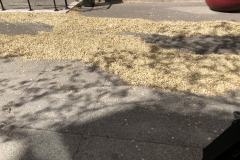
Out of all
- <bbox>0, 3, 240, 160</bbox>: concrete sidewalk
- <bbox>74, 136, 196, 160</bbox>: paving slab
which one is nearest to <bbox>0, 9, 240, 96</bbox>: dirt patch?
<bbox>0, 3, 240, 160</bbox>: concrete sidewalk

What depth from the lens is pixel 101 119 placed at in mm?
4328

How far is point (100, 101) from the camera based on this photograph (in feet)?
15.8

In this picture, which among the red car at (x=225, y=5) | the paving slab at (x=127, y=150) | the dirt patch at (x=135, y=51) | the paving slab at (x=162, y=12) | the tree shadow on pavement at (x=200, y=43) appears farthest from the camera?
the paving slab at (x=162, y=12)

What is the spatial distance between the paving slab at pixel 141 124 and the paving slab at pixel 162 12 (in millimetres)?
5888

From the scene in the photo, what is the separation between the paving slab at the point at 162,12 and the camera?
9.23 m

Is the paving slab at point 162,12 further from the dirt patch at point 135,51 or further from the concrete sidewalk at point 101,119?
the concrete sidewalk at point 101,119

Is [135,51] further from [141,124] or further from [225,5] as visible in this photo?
[225,5]

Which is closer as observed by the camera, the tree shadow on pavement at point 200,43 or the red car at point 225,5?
the tree shadow on pavement at point 200,43

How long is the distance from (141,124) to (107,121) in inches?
26.5

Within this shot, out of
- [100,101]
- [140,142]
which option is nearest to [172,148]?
[140,142]

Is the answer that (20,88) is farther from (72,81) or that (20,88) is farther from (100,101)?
(100,101)

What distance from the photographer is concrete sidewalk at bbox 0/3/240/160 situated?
3686 mm

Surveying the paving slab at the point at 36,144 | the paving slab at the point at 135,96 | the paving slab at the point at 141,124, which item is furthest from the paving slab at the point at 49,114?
the paving slab at the point at 135,96

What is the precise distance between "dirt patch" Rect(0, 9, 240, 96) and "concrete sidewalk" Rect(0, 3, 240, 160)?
0.41 m
